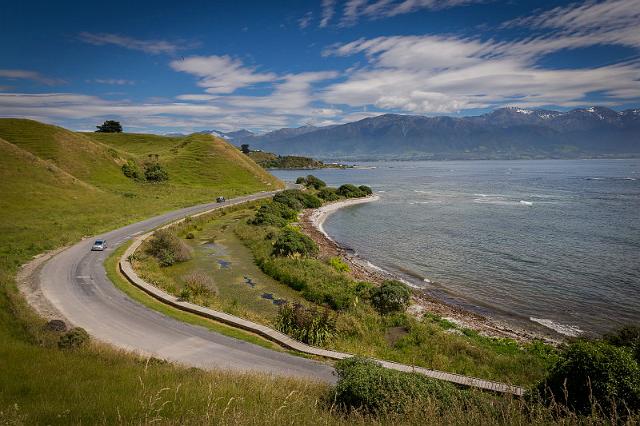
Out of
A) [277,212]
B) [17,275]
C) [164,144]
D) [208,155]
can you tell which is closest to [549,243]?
[277,212]

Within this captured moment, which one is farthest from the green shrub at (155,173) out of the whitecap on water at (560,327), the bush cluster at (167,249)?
the whitecap on water at (560,327)

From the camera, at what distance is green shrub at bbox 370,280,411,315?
27772 millimetres

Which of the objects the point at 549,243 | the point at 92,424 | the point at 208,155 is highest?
the point at 208,155

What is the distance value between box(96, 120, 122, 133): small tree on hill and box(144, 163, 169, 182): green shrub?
68.9m

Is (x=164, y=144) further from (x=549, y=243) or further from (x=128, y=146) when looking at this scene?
(x=549, y=243)

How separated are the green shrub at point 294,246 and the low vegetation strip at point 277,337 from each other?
1455cm

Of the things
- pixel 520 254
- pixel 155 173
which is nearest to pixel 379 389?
pixel 520 254

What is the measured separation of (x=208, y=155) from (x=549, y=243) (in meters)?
109

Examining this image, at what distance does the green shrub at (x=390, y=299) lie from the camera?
91.1 feet

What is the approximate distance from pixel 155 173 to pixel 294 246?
263ft

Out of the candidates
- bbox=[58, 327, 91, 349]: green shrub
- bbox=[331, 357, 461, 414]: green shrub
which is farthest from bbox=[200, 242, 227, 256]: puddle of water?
bbox=[331, 357, 461, 414]: green shrub

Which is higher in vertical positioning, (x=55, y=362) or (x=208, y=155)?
(x=208, y=155)

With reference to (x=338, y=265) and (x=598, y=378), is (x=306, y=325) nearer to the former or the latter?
(x=598, y=378)

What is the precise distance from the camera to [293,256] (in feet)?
131
